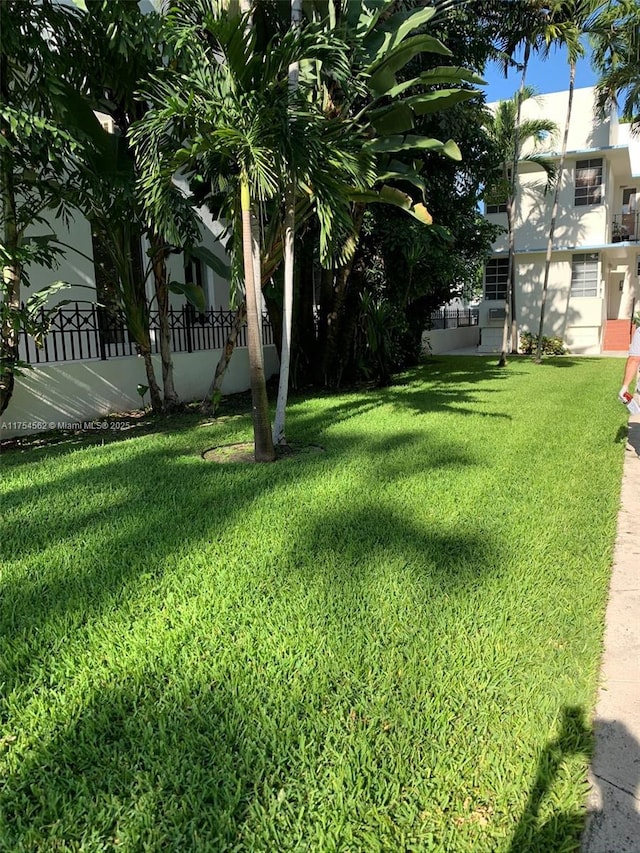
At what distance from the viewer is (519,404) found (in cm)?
959

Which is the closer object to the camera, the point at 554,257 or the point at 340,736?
the point at 340,736

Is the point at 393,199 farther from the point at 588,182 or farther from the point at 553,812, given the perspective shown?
the point at 588,182

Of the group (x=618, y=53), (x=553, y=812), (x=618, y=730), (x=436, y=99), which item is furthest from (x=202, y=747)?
(x=618, y=53)

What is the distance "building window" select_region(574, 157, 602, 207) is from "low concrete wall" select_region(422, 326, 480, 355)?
6.79 m

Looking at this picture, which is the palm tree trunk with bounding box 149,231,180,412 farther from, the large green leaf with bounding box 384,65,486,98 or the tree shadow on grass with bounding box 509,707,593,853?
the tree shadow on grass with bounding box 509,707,593,853

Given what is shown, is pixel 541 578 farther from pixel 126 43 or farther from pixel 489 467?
pixel 126 43

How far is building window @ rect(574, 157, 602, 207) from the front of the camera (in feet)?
71.1

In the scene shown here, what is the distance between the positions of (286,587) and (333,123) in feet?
15.0

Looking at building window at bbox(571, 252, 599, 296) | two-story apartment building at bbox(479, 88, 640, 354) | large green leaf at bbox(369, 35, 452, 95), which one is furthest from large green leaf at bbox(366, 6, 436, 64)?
building window at bbox(571, 252, 599, 296)

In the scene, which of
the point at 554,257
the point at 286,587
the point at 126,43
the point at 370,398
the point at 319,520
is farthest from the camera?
the point at 554,257

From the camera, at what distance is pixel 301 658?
260 cm

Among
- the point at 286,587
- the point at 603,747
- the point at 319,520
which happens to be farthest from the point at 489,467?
the point at 603,747

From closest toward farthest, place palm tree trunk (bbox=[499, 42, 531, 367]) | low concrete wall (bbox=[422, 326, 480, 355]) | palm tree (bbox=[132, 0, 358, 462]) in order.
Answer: palm tree (bbox=[132, 0, 358, 462]), palm tree trunk (bbox=[499, 42, 531, 367]), low concrete wall (bbox=[422, 326, 480, 355])

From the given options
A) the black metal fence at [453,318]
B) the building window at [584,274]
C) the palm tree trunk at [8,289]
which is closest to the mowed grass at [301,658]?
the palm tree trunk at [8,289]
